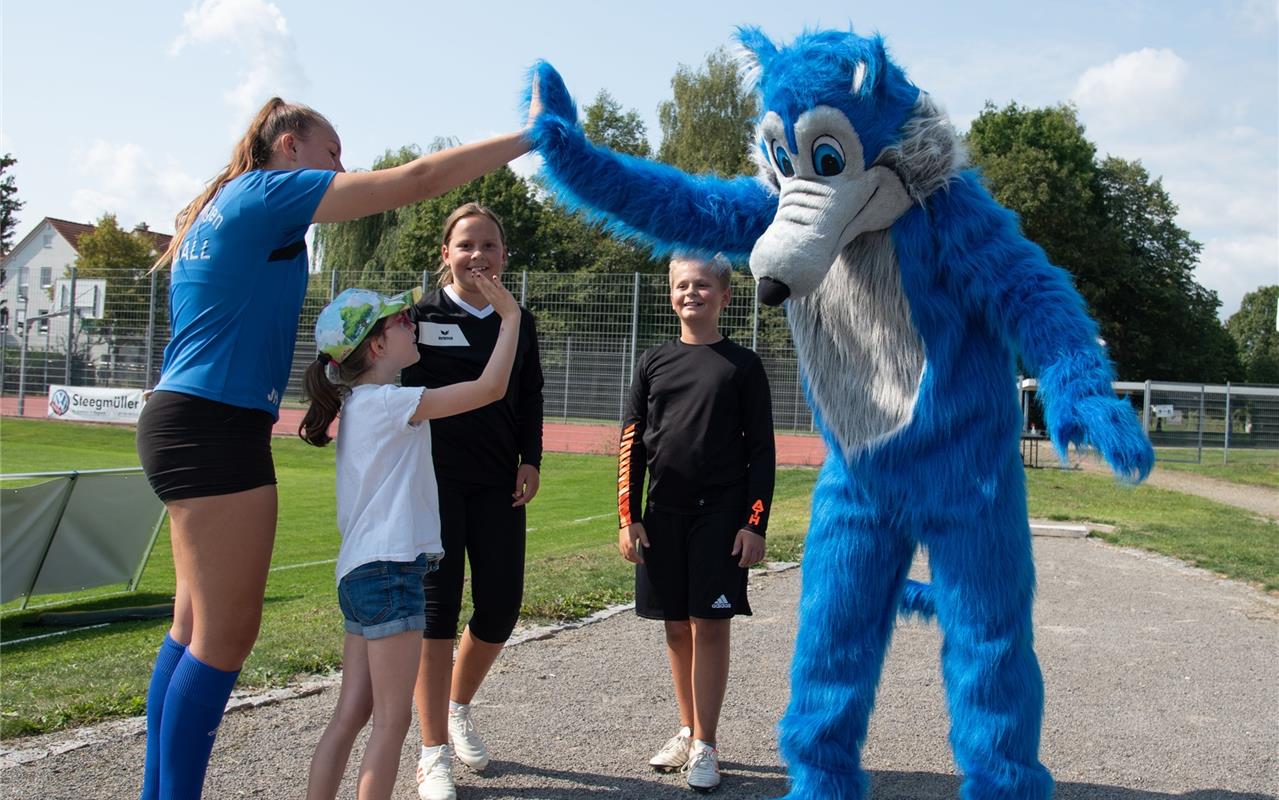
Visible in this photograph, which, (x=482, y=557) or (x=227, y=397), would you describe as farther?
(x=482, y=557)

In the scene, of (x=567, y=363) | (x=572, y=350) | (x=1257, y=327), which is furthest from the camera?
(x=1257, y=327)

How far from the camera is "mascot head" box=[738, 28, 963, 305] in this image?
279 centimetres

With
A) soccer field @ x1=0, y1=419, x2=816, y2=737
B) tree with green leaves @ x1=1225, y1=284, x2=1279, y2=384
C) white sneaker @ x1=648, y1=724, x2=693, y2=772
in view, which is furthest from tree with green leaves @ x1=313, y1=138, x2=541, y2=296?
tree with green leaves @ x1=1225, y1=284, x2=1279, y2=384

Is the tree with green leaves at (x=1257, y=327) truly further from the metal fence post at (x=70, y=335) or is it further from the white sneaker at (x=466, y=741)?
the white sneaker at (x=466, y=741)

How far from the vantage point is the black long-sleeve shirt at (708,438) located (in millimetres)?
3572

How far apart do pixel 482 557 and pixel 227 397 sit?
1235 mm

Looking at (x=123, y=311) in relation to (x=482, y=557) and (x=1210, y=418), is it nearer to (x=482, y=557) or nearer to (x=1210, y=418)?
(x=482, y=557)

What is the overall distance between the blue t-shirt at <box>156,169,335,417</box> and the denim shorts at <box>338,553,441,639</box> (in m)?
0.51

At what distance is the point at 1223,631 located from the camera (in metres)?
5.90

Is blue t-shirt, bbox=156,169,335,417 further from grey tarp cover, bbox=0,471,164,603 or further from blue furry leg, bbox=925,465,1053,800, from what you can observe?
grey tarp cover, bbox=0,471,164,603

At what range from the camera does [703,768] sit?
341cm

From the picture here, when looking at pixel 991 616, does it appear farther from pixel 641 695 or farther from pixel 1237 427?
pixel 1237 427

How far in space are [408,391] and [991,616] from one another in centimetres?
166

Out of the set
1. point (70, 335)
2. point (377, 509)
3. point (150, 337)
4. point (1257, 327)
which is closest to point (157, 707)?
point (377, 509)
